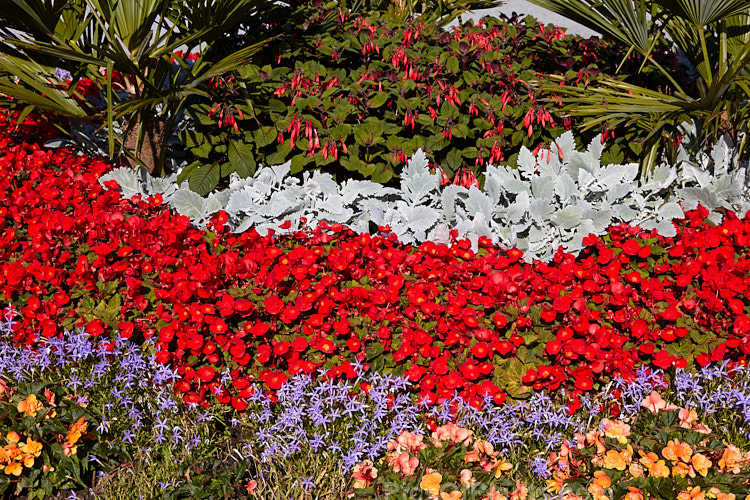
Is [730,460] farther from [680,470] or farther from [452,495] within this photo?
[452,495]

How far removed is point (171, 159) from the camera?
4.32 m

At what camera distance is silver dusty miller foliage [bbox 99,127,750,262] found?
3.31 meters

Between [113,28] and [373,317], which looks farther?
[113,28]

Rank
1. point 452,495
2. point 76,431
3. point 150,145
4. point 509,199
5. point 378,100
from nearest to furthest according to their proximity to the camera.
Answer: point 452,495
point 76,431
point 509,199
point 378,100
point 150,145

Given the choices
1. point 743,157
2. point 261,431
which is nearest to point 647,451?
point 261,431

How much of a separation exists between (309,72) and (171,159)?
110 cm

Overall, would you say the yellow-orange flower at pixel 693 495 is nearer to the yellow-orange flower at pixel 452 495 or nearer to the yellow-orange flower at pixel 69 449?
the yellow-orange flower at pixel 452 495

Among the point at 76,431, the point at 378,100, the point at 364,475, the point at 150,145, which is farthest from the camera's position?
the point at 150,145

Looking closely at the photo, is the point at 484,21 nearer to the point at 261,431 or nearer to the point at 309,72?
the point at 309,72

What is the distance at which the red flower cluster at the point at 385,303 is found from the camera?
2.66m

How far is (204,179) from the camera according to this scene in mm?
3688

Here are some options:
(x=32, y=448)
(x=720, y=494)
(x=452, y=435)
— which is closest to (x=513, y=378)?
(x=452, y=435)

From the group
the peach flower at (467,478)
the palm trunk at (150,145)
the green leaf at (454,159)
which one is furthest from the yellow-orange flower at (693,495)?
the palm trunk at (150,145)

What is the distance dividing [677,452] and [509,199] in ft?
5.99
